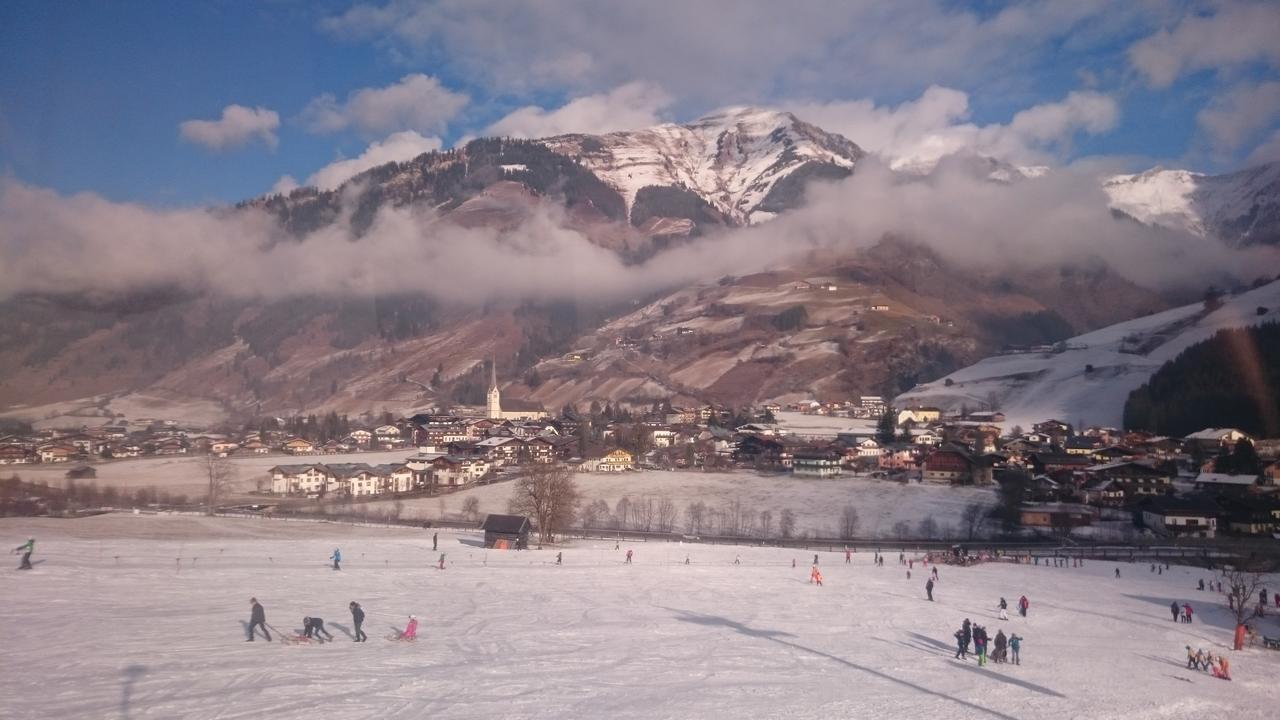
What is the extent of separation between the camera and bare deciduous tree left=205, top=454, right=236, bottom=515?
61.1 meters

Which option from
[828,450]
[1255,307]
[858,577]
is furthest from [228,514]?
[1255,307]

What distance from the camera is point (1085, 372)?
469 ft

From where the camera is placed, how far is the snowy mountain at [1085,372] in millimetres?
126875

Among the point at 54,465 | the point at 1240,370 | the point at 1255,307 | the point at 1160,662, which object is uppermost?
the point at 1255,307

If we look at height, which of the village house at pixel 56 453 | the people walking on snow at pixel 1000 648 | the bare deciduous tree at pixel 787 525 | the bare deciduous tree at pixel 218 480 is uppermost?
the village house at pixel 56 453

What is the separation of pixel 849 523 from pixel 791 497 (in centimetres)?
1103

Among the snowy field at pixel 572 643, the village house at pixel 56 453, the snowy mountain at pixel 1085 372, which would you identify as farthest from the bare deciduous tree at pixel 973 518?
the village house at pixel 56 453

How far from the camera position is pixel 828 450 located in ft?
279

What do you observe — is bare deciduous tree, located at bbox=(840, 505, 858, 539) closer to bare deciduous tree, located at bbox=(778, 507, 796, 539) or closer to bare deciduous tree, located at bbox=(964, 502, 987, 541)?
bare deciduous tree, located at bbox=(778, 507, 796, 539)

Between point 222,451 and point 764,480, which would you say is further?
point 222,451

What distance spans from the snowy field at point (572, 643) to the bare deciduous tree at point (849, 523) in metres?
18.0

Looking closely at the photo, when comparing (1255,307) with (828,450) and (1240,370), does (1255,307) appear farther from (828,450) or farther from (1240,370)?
(828,450)

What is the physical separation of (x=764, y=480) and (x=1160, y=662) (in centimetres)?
5300

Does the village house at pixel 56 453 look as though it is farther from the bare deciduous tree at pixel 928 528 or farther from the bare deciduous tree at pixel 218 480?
the bare deciduous tree at pixel 928 528
